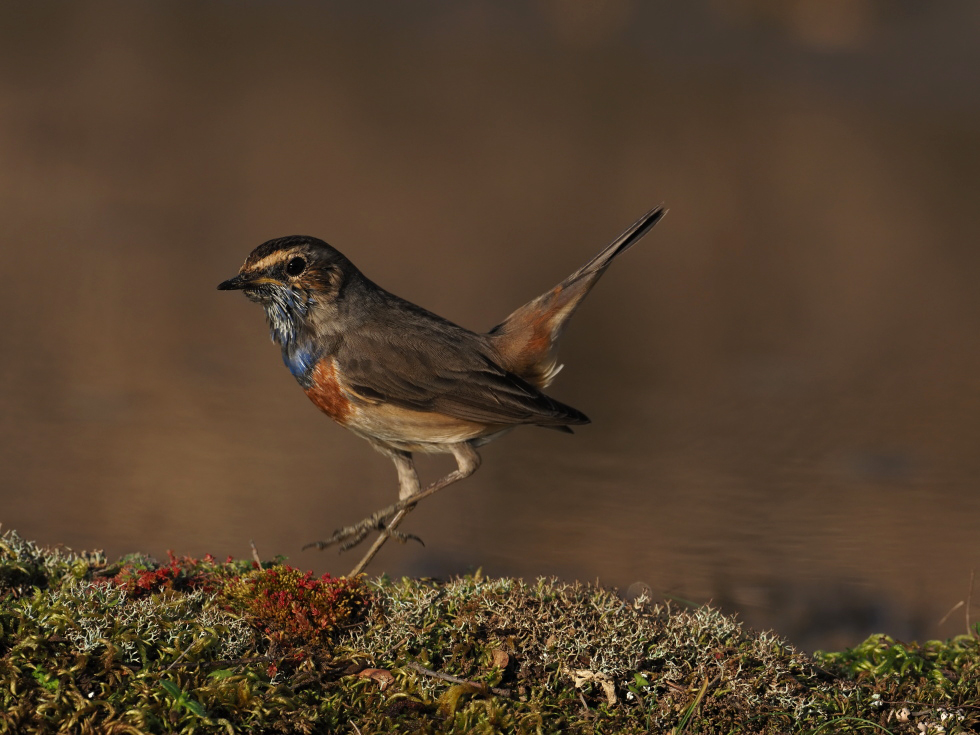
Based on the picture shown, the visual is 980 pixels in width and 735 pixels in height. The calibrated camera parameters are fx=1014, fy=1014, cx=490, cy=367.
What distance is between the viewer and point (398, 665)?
344cm

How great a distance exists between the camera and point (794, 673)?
372 cm

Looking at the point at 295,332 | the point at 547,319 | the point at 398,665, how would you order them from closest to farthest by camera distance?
the point at 398,665 → the point at 295,332 → the point at 547,319

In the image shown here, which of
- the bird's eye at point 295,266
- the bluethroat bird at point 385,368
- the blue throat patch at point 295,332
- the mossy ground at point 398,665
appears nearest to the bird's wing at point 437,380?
the bluethroat bird at point 385,368

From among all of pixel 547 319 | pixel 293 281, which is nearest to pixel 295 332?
pixel 293 281

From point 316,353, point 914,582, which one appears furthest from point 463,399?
point 914,582

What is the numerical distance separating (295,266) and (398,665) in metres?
1.75

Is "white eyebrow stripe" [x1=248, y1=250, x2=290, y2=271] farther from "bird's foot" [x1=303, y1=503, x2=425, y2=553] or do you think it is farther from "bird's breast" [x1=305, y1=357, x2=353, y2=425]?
"bird's foot" [x1=303, y1=503, x2=425, y2=553]

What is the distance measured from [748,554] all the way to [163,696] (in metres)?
3.77

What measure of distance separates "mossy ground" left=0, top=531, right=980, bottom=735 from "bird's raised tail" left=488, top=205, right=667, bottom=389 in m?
1.13

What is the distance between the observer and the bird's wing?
14.1 ft

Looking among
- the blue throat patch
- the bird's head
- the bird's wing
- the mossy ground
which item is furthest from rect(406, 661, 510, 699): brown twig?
the bird's head

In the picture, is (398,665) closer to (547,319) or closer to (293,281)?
(293,281)

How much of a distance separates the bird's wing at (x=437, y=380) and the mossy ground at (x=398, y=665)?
75 cm

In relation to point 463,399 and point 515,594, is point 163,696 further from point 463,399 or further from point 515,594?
point 463,399
